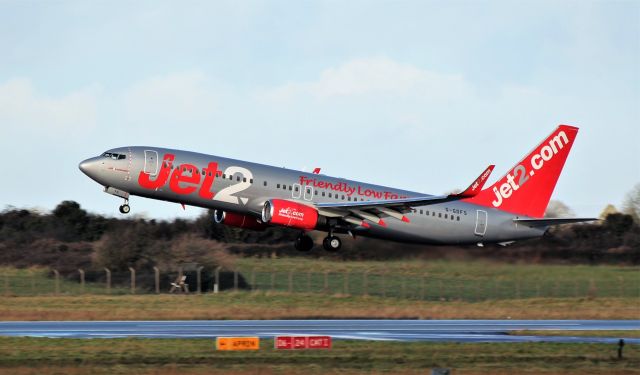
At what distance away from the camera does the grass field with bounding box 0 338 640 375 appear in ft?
95.3

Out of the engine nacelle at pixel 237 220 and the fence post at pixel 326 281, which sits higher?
the engine nacelle at pixel 237 220

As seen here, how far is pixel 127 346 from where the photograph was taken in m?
33.8

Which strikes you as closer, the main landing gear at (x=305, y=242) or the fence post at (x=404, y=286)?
the main landing gear at (x=305, y=242)

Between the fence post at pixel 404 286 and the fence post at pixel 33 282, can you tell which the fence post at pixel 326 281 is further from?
the fence post at pixel 33 282

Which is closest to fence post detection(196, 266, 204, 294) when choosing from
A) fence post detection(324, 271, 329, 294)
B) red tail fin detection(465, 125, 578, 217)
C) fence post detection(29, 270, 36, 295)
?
fence post detection(324, 271, 329, 294)

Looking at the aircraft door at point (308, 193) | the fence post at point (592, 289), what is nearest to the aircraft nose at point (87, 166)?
the aircraft door at point (308, 193)

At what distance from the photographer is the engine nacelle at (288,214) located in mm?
45000

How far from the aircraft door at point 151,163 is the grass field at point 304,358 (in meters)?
10.8

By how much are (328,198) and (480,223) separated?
836 centimetres

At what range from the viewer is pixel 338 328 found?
41.3 metres

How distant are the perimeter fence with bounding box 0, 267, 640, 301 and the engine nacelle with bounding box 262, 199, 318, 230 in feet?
31.4

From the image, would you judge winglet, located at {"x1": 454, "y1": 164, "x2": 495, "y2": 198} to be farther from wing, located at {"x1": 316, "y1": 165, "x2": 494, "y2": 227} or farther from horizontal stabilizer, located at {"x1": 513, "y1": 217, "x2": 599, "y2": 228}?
horizontal stabilizer, located at {"x1": 513, "y1": 217, "x2": 599, "y2": 228}

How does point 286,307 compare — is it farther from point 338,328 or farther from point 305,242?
point 338,328

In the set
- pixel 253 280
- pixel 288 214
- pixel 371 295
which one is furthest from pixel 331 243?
pixel 253 280
